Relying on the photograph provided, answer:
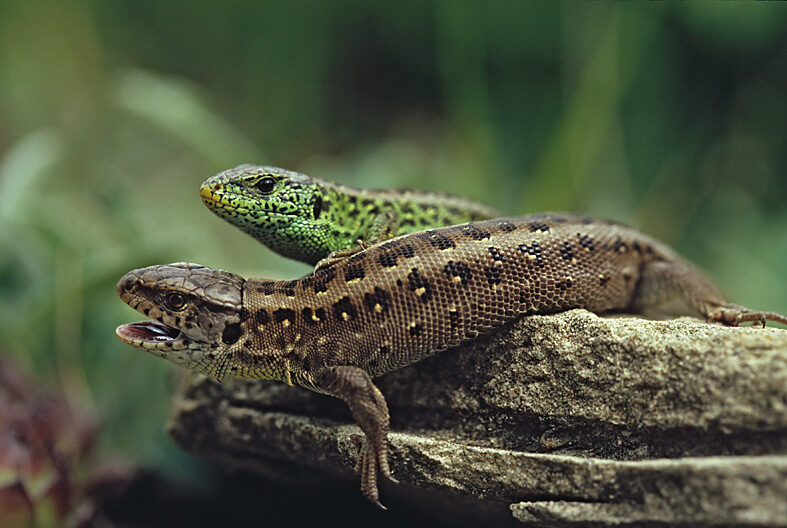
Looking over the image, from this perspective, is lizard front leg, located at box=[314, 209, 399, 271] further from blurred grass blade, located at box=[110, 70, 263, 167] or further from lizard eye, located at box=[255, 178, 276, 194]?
blurred grass blade, located at box=[110, 70, 263, 167]

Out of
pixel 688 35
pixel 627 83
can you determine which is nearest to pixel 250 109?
pixel 627 83

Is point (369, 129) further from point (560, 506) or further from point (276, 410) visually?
point (560, 506)

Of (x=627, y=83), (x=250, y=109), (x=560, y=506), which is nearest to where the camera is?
(x=560, y=506)

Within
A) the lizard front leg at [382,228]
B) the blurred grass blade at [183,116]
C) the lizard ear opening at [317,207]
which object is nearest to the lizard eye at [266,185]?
the lizard ear opening at [317,207]

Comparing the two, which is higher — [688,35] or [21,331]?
[688,35]

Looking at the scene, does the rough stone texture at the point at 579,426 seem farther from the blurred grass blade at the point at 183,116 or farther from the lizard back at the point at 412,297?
the blurred grass blade at the point at 183,116

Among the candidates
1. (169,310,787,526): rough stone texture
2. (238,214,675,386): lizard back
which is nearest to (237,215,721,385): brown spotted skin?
(238,214,675,386): lizard back

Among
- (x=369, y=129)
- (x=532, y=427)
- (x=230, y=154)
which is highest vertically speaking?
(x=369, y=129)
